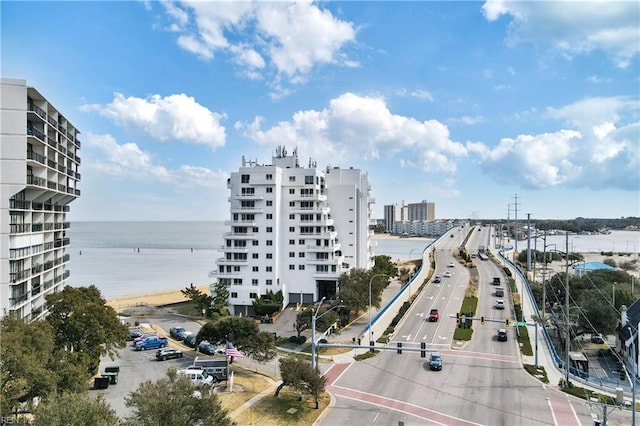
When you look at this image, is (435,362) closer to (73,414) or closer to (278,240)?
(73,414)

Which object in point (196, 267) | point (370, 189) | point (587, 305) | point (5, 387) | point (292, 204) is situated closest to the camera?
point (5, 387)

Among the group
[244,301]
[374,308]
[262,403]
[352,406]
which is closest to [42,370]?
[262,403]

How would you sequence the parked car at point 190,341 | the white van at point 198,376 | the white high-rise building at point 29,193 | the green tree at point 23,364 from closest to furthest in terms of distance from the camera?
the green tree at point 23,364, the white van at point 198,376, the white high-rise building at point 29,193, the parked car at point 190,341

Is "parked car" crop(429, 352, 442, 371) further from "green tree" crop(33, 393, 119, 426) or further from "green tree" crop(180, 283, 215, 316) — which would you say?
"green tree" crop(180, 283, 215, 316)

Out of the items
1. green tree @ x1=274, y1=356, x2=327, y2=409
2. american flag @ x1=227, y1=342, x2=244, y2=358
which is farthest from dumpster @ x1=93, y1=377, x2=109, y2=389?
green tree @ x1=274, y1=356, x2=327, y2=409

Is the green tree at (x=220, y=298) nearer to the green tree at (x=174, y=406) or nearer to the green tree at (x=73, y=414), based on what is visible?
the green tree at (x=174, y=406)

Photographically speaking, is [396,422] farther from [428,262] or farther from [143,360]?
[428,262]

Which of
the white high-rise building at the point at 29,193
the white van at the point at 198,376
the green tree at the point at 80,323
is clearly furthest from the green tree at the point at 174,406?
the white high-rise building at the point at 29,193
